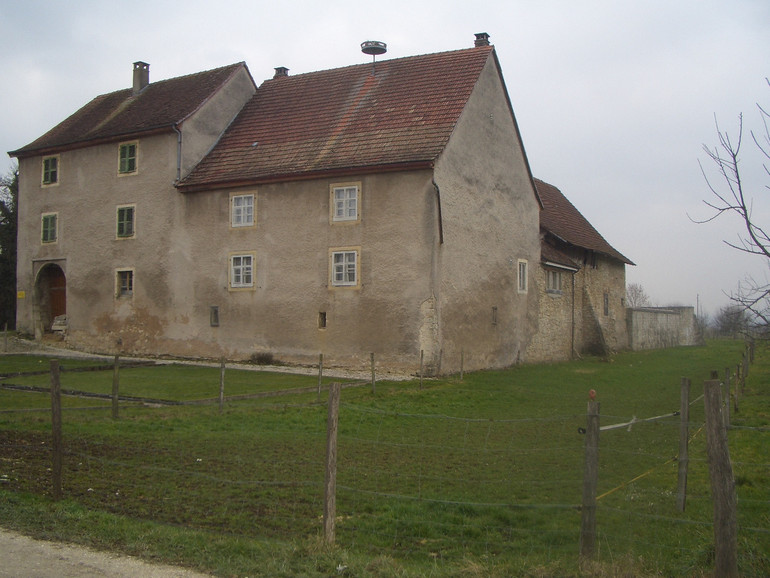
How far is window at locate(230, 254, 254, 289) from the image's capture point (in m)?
25.6

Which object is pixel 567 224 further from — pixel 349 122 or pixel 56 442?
pixel 56 442

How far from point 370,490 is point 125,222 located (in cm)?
2243

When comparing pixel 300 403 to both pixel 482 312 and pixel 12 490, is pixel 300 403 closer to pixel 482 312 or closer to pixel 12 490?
pixel 12 490

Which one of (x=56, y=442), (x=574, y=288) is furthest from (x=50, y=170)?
(x=56, y=442)

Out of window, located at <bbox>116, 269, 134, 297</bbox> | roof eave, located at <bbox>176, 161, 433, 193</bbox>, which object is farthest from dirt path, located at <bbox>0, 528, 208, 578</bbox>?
window, located at <bbox>116, 269, 134, 297</bbox>

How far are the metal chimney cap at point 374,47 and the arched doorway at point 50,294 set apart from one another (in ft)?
51.0

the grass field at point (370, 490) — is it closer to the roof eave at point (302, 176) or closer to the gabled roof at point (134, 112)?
the roof eave at point (302, 176)

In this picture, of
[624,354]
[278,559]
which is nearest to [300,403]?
[278,559]

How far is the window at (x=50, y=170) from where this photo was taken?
30859mm

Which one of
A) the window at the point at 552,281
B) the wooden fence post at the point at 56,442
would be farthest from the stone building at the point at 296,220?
the wooden fence post at the point at 56,442

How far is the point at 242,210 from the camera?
25.9m

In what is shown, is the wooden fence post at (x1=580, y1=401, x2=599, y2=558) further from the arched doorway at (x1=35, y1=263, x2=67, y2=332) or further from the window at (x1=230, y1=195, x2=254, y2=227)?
the arched doorway at (x1=35, y1=263, x2=67, y2=332)

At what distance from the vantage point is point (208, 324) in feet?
86.7

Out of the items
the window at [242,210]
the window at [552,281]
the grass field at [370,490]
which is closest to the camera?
the grass field at [370,490]
